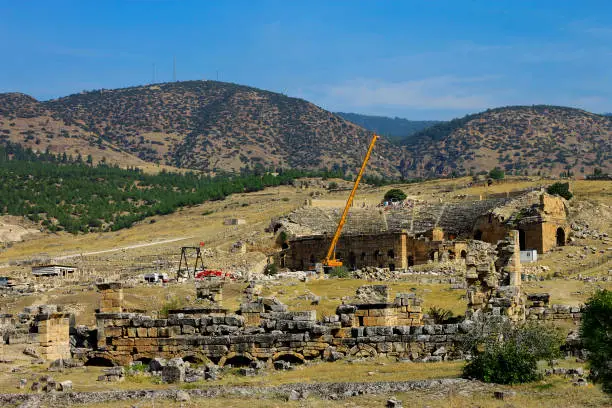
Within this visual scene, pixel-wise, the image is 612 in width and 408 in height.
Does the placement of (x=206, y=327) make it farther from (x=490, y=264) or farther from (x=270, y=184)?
(x=270, y=184)

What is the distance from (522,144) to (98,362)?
156158 mm

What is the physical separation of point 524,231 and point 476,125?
136290mm

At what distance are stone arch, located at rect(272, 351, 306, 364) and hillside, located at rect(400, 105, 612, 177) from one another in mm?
136086

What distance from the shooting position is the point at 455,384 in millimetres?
13477

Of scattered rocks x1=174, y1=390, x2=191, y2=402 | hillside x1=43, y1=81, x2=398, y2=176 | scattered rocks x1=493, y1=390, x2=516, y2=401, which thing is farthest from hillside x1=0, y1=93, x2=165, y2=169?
scattered rocks x1=493, y1=390, x2=516, y2=401

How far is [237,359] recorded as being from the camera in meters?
16.6

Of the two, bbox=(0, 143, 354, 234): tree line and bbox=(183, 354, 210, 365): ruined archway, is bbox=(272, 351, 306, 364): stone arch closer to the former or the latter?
bbox=(183, 354, 210, 365): ruined archway

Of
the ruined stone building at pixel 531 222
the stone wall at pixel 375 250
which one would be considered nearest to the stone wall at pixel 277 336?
the stone wall at pixel 375 250

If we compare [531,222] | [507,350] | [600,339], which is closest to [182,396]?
[507,350]

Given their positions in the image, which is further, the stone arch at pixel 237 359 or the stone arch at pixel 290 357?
the stone arch at pixel 237 359

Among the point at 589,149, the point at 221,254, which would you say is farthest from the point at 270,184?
the point at 589,149

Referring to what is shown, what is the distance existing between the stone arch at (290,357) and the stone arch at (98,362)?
324cm

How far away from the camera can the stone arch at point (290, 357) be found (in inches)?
643

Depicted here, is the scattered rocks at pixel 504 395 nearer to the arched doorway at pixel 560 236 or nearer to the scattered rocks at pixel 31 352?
the scattered rocks at pixel 31 352
